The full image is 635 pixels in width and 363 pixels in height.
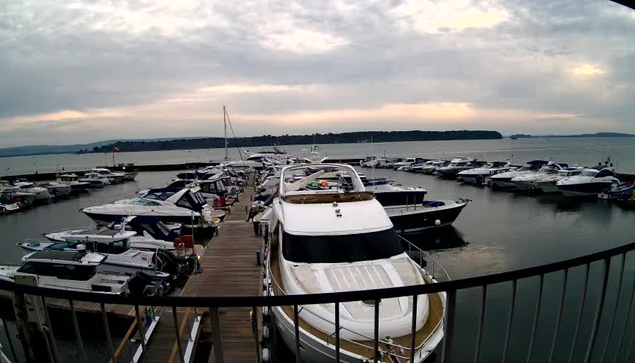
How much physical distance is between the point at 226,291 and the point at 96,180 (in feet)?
147

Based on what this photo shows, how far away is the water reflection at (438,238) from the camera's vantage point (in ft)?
63.5

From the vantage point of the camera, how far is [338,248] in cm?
769

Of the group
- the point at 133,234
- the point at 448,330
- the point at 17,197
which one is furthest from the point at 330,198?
the point at 17,197

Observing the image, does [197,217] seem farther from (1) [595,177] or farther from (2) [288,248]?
(1) [595,177]

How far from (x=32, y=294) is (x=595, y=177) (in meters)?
39.2

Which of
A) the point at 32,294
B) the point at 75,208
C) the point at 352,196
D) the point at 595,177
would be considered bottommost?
the point at 75,208

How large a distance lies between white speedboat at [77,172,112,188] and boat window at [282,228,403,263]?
46397 millimetres

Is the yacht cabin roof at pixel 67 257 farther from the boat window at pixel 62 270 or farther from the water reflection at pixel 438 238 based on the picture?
the water reflection at pixel 438 238

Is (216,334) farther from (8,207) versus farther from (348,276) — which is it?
(8,207)

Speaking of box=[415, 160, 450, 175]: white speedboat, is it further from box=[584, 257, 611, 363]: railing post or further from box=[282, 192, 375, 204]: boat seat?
box=[584, 257, 611, 363]: railing post

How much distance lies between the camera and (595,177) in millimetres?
31234

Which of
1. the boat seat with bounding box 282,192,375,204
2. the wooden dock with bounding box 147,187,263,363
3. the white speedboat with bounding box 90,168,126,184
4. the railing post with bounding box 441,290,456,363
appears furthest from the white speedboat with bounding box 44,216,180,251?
the white speedboat with bounding box 90,168,126,184

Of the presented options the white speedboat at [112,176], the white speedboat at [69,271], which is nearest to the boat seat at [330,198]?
the white speedboat at [69,271]

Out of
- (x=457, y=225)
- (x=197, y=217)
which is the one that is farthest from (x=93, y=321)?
(x=457, y=225)
